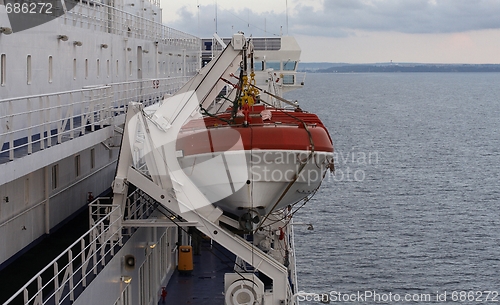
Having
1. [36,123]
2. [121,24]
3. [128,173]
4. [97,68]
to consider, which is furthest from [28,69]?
[121,24]

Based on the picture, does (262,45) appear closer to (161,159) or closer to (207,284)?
(207,284)

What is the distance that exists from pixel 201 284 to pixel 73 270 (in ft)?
21.3

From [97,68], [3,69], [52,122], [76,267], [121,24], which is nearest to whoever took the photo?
[52,122]

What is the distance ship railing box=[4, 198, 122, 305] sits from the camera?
8039mm

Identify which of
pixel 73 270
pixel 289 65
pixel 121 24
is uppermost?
pixel 121 24

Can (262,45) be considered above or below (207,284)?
above

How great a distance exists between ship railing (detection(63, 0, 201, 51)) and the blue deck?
5634 millimetres

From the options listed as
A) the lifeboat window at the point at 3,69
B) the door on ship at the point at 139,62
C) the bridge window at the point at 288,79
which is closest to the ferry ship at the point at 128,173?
the lifeboat window at the point at 3,69

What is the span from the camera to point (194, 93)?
43.3ft

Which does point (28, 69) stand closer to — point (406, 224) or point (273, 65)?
point (406, 224)

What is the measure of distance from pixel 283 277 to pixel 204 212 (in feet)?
5.35

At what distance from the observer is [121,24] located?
61.8 feet

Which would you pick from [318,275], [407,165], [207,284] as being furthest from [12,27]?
[407,165]

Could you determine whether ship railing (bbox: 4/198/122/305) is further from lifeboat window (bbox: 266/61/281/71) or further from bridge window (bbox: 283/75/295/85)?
lifeboat window (bbox: 266/61/281/71)
